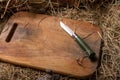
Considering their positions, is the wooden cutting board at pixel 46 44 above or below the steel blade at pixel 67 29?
below

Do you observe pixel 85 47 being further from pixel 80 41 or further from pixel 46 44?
pixel 46 44

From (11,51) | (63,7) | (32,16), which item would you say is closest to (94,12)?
(63,7)

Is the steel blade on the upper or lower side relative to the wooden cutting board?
upper

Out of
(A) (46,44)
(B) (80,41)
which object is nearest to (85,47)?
(B) (80,41)
